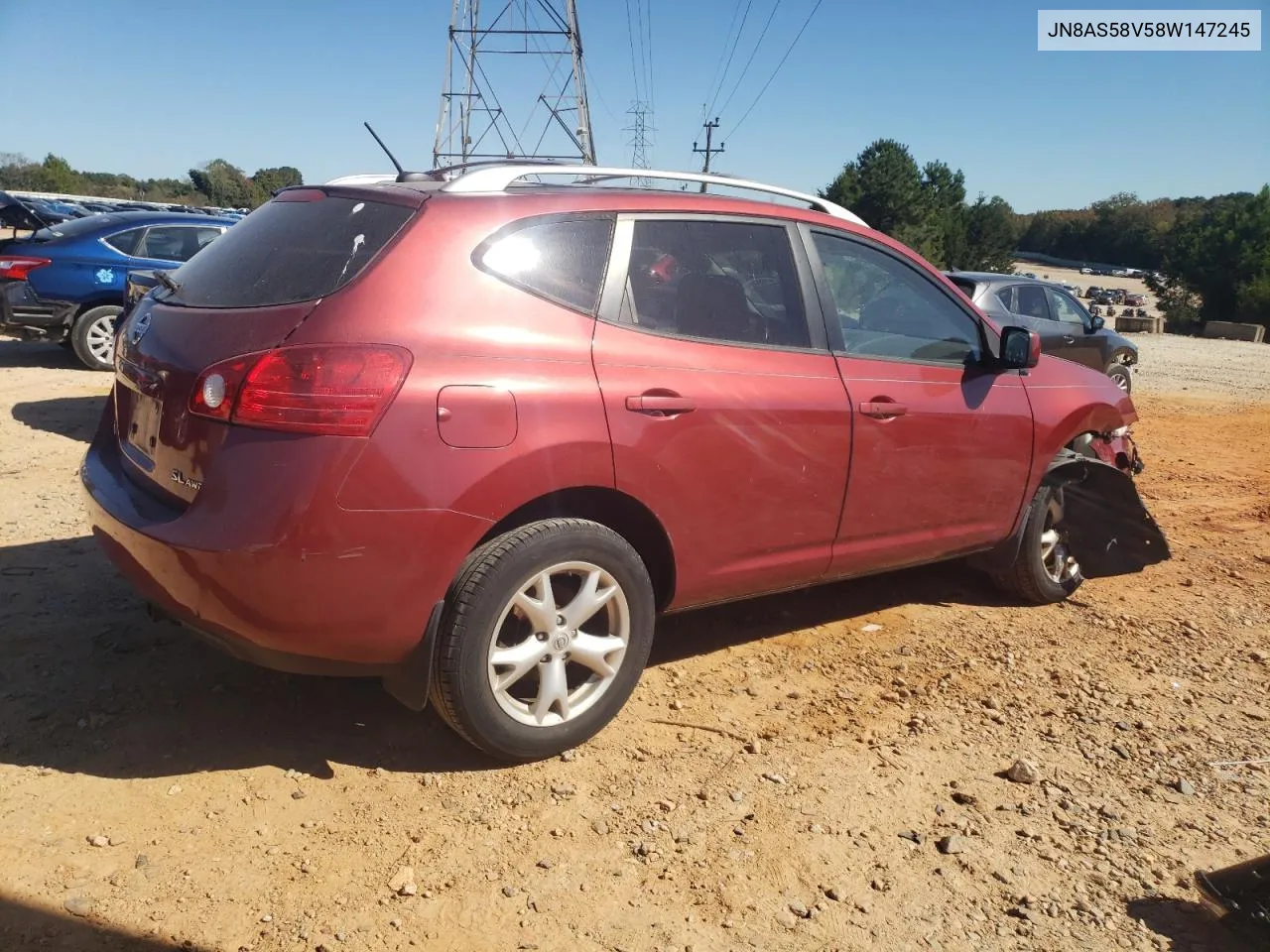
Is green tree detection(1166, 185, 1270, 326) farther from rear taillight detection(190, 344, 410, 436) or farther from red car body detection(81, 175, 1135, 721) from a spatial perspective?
rear taillight detection(190, 344, 410, 436)

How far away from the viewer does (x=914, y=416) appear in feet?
12.8

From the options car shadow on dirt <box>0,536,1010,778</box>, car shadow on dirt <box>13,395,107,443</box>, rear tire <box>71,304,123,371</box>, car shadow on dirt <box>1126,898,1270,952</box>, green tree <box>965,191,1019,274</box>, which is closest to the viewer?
car shadow on dirt <box>1126,898,1270,952</box>

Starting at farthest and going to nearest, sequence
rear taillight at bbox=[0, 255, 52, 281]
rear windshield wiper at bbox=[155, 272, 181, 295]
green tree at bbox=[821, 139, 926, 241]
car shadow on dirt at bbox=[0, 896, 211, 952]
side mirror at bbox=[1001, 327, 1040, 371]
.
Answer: green tree at bbox=[821, 139, 926, 241] < rear taillight at bbox=[0, 255, 52, 281] < side mirror at bbox=[1001, 327, 1040, 371] < rear windshield wiper at bbox=[155, 272, 181, 295] < car shadow on dirt at bbox=[0, 896, 211, 952]

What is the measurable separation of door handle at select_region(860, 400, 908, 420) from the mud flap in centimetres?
149

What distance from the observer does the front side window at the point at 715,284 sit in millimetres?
3301

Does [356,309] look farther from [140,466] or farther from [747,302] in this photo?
[747,302]

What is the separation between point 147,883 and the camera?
250 cm

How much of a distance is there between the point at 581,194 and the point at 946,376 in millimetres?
1751

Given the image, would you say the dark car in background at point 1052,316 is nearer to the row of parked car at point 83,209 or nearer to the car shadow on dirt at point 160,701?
the car shadow on dirt at point 160,701

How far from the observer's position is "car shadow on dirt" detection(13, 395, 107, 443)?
7.27 metres

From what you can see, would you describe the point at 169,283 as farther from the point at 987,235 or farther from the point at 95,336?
the point at 987,235

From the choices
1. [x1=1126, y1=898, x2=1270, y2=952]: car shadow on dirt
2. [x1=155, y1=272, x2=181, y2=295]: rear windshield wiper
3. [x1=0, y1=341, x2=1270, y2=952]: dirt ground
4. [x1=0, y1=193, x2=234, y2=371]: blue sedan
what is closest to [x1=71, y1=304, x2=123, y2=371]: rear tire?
[x1=0, y1=193, x2=234, y2=371]: blue sedan

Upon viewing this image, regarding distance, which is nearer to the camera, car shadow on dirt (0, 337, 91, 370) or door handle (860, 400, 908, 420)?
door handle (860, 400, 908, 420)

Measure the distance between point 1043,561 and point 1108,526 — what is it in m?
0.62
